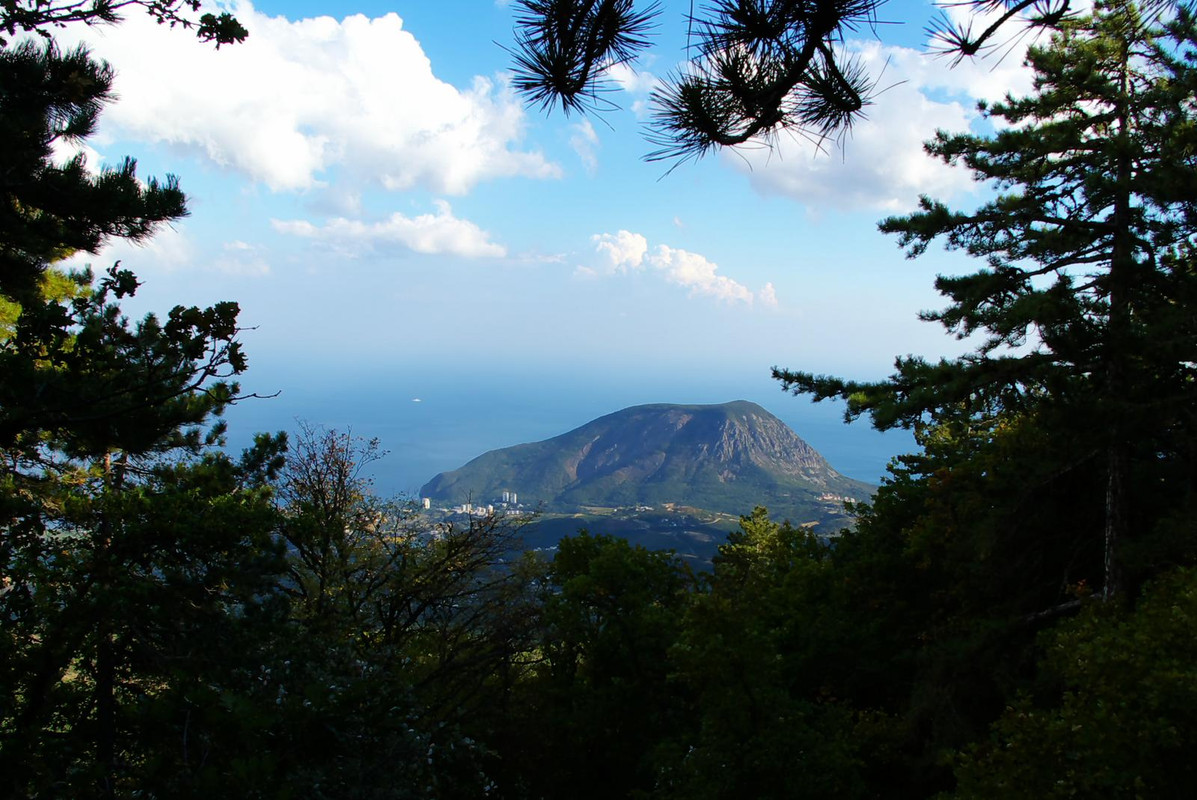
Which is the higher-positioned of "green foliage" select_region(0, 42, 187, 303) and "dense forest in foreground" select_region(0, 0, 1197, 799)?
"green foliage" select_region(0, 42, 187, 303)

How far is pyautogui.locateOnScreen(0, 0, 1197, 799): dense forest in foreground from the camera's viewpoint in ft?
17.0

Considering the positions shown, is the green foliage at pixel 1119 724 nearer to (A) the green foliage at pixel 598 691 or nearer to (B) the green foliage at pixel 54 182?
(A) the green foliage at pixel 598 691

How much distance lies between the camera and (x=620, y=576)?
14719 millimetres

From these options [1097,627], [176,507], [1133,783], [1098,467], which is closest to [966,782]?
[1133,783]

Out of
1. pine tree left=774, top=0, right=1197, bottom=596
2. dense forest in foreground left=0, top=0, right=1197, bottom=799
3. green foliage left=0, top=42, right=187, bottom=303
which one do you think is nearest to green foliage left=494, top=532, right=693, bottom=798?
dense forest in foreground left=0, top=0, right=1197, bottom=799

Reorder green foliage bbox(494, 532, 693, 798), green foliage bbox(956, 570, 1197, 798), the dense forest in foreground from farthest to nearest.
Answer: green foliage bbox(494, 532, 693, 798), green foliage bbox(956, 570, 1197, 798), the dense forest in foreground

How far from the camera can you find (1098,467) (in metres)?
11.0

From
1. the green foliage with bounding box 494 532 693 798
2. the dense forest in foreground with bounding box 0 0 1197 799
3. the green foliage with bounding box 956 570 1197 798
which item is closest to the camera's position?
the dense forest in foreground with bounding box 0 0 1197 799

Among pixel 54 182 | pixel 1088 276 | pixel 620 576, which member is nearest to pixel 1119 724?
pixel 1088 276

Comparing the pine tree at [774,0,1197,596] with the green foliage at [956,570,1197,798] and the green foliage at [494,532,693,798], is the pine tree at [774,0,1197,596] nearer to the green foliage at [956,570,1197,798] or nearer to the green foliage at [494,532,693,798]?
the green foliage at [956,570,1197,798]

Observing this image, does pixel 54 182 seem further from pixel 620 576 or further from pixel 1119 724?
pixel 620 576

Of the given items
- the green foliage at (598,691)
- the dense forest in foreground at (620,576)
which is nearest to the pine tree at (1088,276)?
the dense forest in foreground at (620,576)

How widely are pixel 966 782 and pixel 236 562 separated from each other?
29.2ft

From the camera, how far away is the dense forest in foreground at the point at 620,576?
17.0ft
